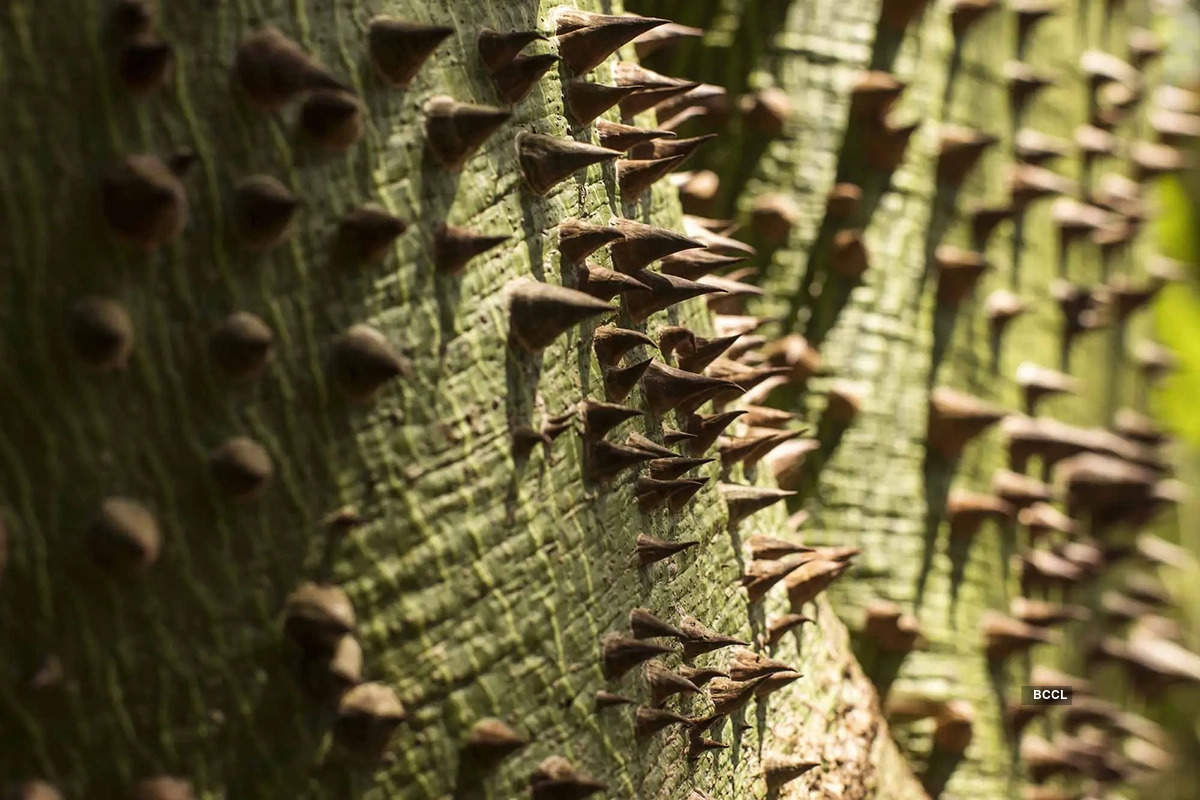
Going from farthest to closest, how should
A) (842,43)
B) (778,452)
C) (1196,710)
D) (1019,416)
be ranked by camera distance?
(1196,710) < (1019,416) < (842,43) < (778,452)

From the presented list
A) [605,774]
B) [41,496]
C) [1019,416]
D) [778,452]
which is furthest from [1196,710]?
[41,496]

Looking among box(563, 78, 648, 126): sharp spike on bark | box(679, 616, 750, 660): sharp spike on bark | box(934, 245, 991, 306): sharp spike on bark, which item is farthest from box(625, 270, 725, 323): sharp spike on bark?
box(934, 245, 991, 306): sharp spike on bark

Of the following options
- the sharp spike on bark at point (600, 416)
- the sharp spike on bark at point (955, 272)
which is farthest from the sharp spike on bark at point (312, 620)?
the sharp spike on bark at point (955, 272)

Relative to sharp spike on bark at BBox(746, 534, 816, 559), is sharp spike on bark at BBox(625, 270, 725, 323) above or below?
above

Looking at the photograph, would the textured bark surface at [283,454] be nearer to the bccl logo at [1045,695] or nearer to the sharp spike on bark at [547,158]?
the sharp spike on bark at [547,158]

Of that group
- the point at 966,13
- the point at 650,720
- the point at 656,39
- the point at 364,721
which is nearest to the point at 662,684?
the point at 650,720

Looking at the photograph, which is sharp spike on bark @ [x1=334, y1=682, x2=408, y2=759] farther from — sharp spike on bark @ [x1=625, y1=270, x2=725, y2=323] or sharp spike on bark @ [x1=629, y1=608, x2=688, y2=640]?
sharp spike on bark @ [x1=625, y1=270, x2=725, y2=323]

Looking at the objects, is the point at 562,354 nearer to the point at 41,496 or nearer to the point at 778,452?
the point at 41,496
